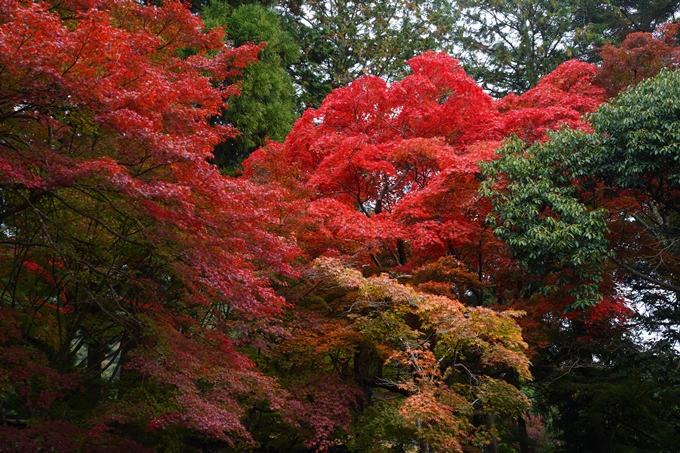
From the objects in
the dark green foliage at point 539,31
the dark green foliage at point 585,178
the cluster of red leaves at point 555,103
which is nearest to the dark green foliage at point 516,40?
the dark green foliage at point 539,31

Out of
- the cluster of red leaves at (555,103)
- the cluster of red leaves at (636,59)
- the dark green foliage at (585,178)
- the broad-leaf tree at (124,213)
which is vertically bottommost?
the broad-leaf tree at (124,213)

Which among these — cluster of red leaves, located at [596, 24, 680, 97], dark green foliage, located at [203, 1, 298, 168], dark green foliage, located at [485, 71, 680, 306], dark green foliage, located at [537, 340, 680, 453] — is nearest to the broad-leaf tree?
dark green foliage, located at [485, 71, 680, 306]

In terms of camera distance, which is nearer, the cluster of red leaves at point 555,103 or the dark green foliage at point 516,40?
the cluster of red leaves at point 555,103

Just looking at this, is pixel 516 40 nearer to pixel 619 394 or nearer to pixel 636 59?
pixel 636 59

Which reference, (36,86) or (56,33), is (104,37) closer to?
(56,33)

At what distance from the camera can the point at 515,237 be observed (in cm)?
799

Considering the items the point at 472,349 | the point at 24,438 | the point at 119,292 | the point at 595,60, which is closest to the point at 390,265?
the point at 472,349

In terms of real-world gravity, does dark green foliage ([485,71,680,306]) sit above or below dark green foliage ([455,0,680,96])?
below

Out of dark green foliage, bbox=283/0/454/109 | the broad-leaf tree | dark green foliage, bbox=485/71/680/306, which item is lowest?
the broad-leaf tree

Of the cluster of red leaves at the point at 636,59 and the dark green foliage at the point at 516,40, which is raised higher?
the dark green foliage at the point at 516,40

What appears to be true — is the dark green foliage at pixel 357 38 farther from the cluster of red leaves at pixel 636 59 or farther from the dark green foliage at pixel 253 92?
the cluster of red leaves at pixel 636 59

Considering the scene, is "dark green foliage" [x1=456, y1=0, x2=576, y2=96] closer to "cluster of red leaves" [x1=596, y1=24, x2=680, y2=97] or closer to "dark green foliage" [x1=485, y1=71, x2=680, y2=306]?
"cluster of red leaves" [x1=596, y1=24, x2=680, y2=97]

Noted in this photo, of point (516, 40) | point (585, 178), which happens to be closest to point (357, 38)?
point (516, 40)

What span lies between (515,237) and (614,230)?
9.32 feet
